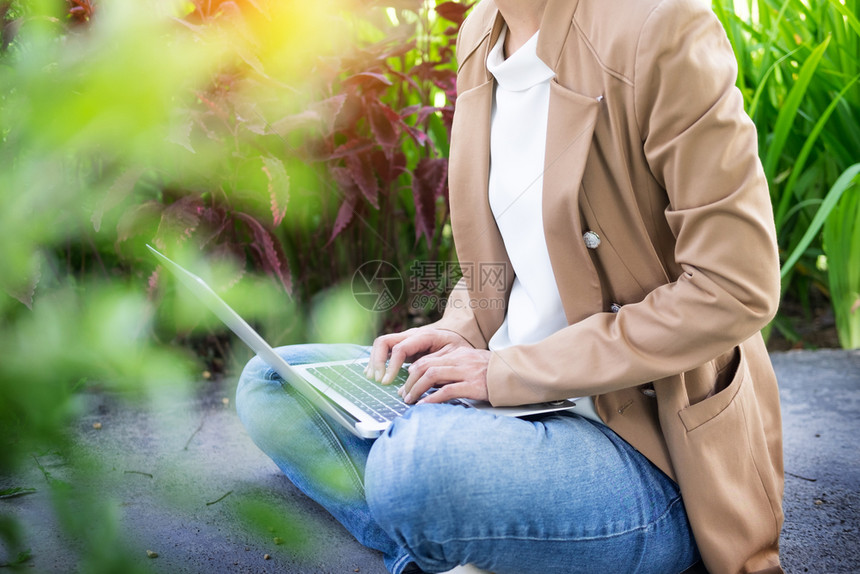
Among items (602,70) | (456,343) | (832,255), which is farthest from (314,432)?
(832,255)

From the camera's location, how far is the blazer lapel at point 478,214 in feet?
3.86

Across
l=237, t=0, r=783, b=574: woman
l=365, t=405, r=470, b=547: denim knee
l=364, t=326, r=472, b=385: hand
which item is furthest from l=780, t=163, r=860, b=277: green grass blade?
l=365, t=405, r=470, b=547: denim knee

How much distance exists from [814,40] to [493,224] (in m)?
1.60

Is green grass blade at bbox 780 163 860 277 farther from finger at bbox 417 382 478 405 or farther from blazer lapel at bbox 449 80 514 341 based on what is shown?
finger at bbox 417 382 478 405

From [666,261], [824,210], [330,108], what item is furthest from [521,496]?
[824,210]

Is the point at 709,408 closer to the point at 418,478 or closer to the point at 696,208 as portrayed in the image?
the point at 696,208

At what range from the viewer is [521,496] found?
2.96 ft

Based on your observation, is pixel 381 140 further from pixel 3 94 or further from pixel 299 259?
pixel 3 94

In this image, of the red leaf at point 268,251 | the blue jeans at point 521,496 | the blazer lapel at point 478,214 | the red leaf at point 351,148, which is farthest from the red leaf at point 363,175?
the blue jeans at point 521,496

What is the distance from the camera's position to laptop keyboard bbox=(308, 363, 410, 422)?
3.48 ft

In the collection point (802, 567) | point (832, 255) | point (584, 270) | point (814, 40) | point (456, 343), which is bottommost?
point (802, 567)

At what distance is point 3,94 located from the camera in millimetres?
314

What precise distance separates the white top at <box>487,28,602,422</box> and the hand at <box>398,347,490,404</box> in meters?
0.07

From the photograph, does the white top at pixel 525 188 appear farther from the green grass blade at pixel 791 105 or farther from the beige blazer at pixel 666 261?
the green grass blade at pixel 791 105
